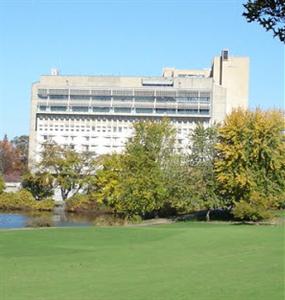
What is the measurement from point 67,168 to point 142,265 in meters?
60.6

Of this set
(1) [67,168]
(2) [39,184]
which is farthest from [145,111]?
(2) [39,184]

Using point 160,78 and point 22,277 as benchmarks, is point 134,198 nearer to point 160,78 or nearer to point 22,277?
point 22,277

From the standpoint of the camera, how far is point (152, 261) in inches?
938

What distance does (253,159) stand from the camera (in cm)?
4925

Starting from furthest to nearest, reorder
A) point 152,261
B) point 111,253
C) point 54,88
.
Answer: point 54,88 < point 111,253 < point 152,261

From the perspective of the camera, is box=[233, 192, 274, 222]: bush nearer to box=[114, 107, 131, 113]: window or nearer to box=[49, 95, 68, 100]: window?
box=[114, 107, 131, 113]: window

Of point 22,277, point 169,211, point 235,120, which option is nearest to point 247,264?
point 22,277

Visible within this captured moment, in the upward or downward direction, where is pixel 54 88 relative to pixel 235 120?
upward

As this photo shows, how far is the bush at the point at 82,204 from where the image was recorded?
245 ft

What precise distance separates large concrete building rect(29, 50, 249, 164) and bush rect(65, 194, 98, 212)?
47.0 m

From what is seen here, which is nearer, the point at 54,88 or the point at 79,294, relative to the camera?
the point at 79,294

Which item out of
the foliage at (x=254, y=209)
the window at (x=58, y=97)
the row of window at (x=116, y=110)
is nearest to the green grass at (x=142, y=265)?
the foliage at (x=254, y=209)

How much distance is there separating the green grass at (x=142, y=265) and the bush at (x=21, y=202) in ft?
120

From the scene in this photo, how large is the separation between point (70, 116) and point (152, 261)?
103 meters
